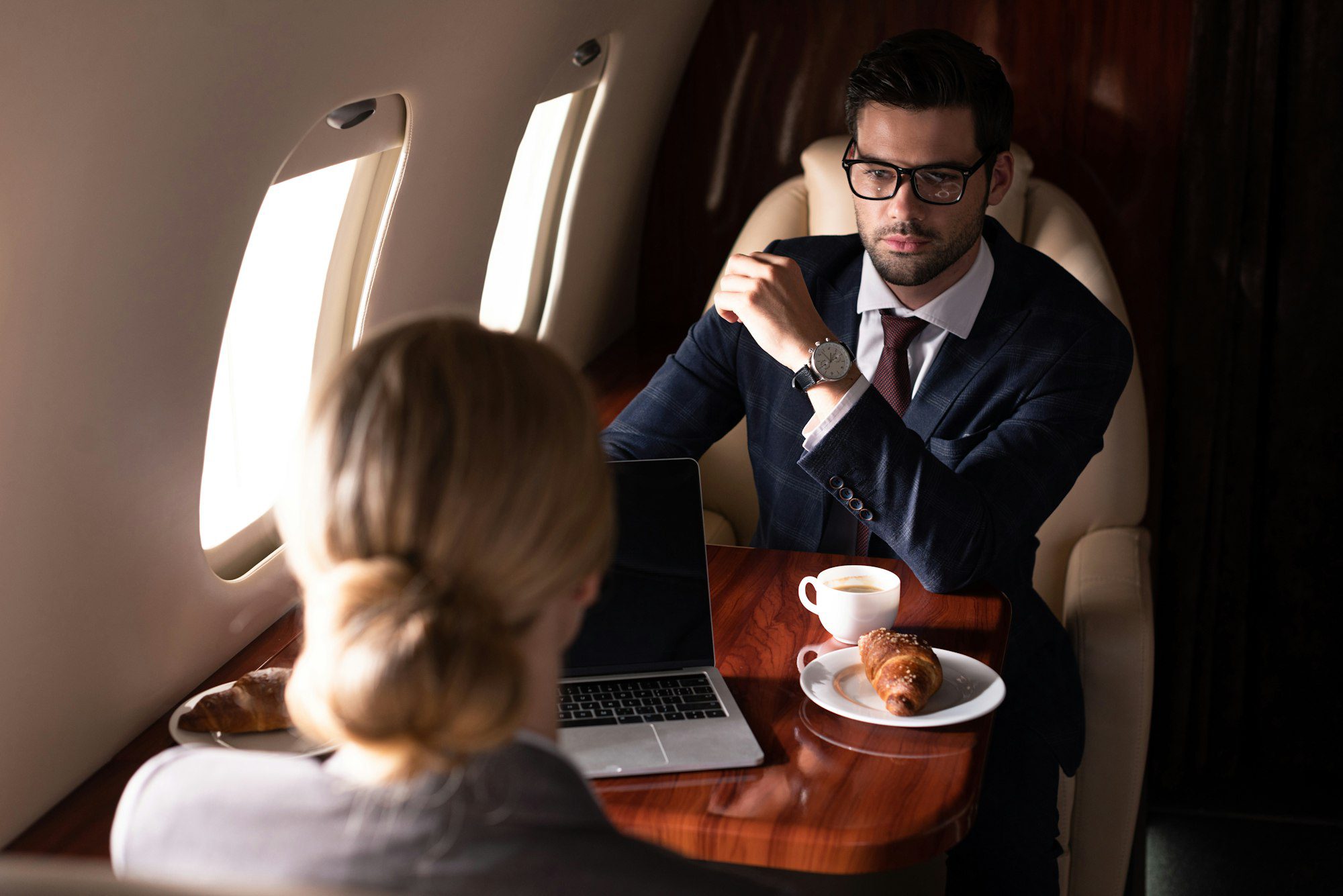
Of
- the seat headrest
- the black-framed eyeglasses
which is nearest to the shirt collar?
the black-framed eyeglasses

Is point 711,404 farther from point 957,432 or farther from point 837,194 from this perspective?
point 837,194

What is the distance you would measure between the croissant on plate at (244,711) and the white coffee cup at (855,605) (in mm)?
647

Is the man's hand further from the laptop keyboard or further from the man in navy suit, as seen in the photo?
the laptop keyboard

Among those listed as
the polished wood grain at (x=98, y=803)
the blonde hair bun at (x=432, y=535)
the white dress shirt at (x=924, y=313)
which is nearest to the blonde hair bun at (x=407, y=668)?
the blonde hair bun at (x=432, y=535)

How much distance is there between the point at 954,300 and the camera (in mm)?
1932

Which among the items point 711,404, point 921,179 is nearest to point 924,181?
point 921,179

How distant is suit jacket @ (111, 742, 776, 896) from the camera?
2.42 ft

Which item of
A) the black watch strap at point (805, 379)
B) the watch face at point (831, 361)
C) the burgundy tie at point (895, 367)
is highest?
the watch face at point (831, 361)

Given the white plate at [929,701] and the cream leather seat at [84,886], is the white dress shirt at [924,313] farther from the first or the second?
the cream leather seat at [84,886]

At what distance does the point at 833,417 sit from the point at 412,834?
996 mm

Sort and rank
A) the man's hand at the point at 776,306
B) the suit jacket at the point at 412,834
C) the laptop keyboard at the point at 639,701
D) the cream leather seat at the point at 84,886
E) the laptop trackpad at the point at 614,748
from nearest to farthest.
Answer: the cream leather seat at the point at 84,886, the suit jacket at the point at 412,834, the laptop trackpad at the point at 614,748, the laptop keyboard at the point at 639,701, the man's hand at the point at 776,306

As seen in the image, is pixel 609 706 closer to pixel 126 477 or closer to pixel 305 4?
pixel 126 477

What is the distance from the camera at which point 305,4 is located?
54.8 inches

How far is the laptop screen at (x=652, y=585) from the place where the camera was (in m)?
1.48
